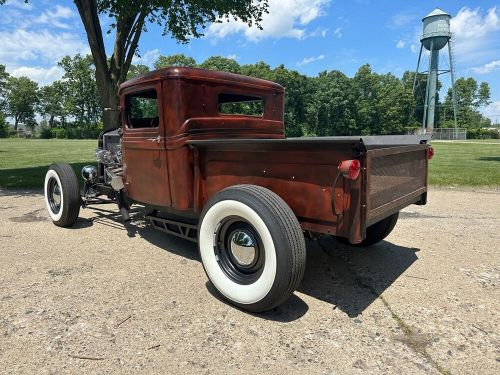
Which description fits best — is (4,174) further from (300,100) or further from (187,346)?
(300,100)

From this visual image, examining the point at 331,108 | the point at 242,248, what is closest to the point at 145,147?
the point at 242,248

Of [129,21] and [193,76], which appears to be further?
[129,21]

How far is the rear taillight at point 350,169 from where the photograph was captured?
7.70 feet

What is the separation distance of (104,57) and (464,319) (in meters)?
9.06

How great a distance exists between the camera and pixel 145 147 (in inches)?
151

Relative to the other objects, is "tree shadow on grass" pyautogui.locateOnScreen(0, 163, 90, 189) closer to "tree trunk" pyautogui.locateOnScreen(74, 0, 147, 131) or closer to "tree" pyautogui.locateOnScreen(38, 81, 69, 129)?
"tree trunk" pyautogui.locateOnScreen(74, 0, 147, 131)

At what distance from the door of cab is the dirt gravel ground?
70 cm

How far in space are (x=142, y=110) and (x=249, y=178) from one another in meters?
2.10

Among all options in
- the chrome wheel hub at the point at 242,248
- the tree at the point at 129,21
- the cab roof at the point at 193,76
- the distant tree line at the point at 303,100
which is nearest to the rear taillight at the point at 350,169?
the chrome wheel hub at the point at 242,248

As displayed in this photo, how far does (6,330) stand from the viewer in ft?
8.37

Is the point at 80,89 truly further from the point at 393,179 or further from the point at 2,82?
the point at 393,179

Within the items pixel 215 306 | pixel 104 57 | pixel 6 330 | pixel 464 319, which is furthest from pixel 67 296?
pixel 104 57

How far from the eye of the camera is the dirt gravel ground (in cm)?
223

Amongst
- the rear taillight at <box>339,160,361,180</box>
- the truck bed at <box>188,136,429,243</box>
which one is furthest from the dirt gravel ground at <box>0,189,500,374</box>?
the rear taillight at <box>339,160,361,180</box>
